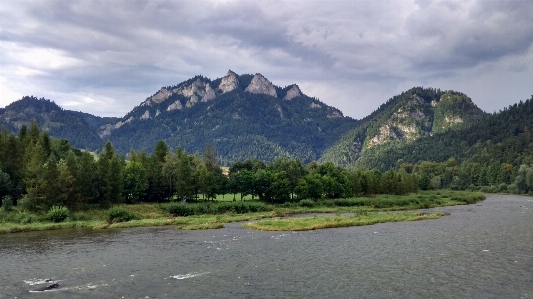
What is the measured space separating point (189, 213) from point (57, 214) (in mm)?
29588

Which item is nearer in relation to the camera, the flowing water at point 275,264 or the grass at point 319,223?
the flowing water at point 275,264

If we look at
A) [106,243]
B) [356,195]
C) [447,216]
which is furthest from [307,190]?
[106,243]

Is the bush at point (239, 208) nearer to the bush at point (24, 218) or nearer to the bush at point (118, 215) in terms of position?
the bush at point (118, 215)

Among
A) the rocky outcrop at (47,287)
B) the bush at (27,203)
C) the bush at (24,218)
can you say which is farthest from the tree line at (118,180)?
the rocky outcrop at (47,287)

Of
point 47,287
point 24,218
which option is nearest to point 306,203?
point 24,218

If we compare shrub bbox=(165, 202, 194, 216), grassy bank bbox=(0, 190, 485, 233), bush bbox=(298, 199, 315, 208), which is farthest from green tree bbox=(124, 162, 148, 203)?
bush bbox=(298, 199, 315, 208)

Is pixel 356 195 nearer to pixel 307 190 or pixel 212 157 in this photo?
pixel 307 190

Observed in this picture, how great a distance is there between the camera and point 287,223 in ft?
254

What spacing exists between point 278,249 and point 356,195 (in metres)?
101

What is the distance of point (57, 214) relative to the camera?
81.2 meters

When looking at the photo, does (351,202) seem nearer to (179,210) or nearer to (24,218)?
(179,210)

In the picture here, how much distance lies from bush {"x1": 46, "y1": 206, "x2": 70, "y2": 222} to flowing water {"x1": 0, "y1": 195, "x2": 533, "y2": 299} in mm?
12325

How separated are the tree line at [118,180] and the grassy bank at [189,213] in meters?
5.11

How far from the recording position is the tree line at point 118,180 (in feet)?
286
